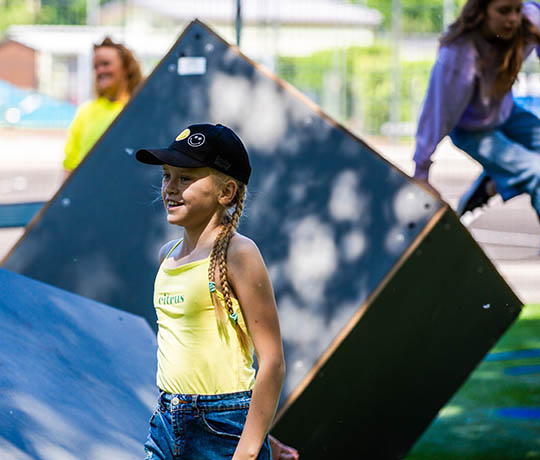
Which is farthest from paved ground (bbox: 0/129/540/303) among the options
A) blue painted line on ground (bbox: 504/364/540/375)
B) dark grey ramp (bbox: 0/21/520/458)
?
dark grey ramp (bbox: 0/21/520/458)

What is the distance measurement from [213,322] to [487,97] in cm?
326

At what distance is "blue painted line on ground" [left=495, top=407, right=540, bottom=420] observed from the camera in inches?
189

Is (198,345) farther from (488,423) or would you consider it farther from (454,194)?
(454,194)

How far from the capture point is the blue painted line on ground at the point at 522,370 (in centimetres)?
568

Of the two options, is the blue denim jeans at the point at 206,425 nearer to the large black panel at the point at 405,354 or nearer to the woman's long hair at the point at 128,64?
the large black panel at the point at 405,354

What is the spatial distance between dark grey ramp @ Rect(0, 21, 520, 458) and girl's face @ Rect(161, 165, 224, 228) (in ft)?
3.66

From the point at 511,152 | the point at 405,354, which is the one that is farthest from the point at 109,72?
the point at 405,354

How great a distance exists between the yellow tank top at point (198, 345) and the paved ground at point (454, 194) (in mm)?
4084

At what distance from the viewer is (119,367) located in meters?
3.04

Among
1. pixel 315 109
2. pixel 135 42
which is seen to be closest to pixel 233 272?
pixel 315 109

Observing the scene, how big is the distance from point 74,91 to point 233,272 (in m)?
13.7

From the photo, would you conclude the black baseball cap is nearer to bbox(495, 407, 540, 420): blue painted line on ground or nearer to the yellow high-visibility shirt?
bbox(495, 407, 540, 420): blue painted line on ground

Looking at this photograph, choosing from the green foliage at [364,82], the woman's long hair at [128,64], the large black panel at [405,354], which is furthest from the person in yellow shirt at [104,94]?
the green foliage at [364,82]

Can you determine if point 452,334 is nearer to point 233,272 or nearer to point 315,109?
point 315,109
